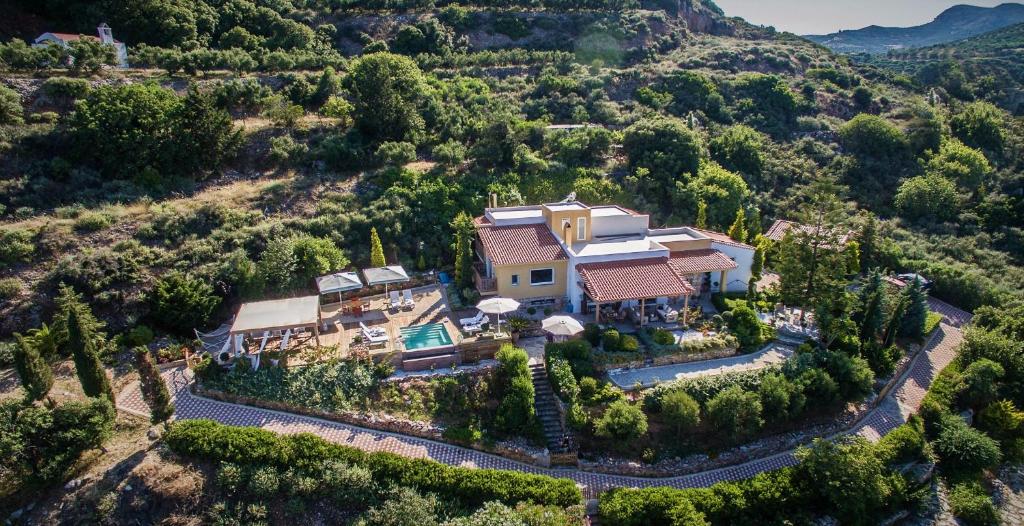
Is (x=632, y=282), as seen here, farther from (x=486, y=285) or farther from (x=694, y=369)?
(x=486, y=285)

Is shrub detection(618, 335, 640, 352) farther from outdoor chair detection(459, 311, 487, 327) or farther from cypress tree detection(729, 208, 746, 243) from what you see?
cypress tree detection(729, 208, 746, 243)

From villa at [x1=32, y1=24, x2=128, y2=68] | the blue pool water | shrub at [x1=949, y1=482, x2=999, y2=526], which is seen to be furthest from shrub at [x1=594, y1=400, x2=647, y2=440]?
villa at [x1=32, y1=24, x2=128, y2=68]

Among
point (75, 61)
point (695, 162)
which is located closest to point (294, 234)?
point (75, 61)

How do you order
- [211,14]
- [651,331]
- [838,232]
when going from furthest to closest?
[211,14]
[838,232]
[651,331]

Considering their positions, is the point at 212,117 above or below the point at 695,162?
above

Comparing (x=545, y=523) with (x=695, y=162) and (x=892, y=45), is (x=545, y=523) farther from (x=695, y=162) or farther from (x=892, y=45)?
(x=892, y=45)

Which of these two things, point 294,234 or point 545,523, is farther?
point 294,234
